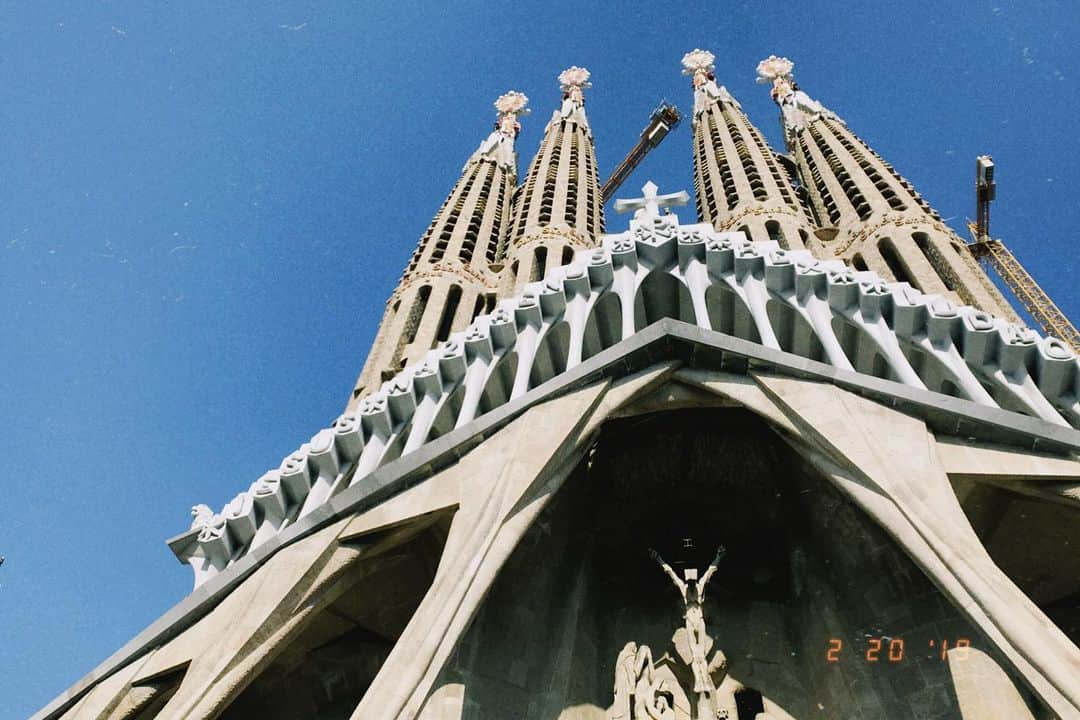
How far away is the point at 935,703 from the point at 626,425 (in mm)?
4608

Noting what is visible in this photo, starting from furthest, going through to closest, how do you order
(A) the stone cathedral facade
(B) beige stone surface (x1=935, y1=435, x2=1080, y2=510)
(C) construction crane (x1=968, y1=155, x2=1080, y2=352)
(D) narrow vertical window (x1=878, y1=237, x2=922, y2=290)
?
(C) construction crane (x1=968, y1=155, x2=1080, y2=352)
(D) narrow vertical window (x1=878, y1=237, x2=922, y2=290)
(A) the stone cathedral facade
(B) beige stone surface (x1=935, y1=435, x2=1080, y2=510)

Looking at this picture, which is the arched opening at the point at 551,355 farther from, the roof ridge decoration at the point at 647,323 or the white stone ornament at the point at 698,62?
the white stone ornament at the point at 698,62

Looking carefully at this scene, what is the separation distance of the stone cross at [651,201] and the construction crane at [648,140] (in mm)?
34069

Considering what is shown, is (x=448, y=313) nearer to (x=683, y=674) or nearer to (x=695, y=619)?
(x=683, y=674)

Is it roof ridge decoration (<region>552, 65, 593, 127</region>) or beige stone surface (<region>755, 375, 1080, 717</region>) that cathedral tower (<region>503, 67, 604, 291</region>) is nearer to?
roof ridge decoration (<region>552, 65, 593, 127</region>)

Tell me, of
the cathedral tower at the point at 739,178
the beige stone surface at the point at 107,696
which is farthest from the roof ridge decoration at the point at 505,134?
the beige stone surface at the point at 107,696

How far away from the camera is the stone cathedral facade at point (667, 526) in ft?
30.5

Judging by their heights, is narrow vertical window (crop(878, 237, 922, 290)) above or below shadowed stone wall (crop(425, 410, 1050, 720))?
above

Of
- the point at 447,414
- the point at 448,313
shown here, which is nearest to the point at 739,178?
the point at 448,313

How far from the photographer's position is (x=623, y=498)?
13492 millimetres

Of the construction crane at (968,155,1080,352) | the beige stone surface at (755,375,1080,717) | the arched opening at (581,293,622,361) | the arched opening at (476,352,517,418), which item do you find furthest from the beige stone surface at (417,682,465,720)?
the construction crane at (968,155,1080,352)

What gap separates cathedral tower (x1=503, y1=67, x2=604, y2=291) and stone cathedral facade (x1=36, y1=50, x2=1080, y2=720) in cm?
1007

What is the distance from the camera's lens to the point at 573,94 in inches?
1619

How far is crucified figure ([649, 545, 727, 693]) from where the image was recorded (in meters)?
10.7
